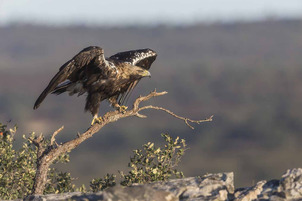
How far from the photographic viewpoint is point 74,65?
1420 cm

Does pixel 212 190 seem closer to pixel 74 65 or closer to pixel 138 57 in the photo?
pixel 74 65

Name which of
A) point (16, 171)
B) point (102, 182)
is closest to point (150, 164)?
point (102, 182)

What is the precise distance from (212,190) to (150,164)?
5.05 meters

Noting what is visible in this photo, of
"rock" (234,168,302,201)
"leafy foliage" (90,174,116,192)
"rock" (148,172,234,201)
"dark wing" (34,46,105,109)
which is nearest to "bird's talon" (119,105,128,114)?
"dark wing" (34,46,105,109)

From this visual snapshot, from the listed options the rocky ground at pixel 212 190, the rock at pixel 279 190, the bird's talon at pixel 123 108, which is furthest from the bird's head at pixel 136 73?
the rock at pixel 279 190

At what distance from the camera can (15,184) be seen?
14742 millimetres

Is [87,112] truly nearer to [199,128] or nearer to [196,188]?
[196,188]

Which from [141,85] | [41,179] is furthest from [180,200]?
[141,85]

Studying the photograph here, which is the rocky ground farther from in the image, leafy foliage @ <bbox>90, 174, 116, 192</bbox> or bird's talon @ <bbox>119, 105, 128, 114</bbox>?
bird's talon @ <bbox>119, 105, 128, 114</bbox>

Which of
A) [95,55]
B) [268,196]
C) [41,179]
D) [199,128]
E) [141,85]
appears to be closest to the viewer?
[268,196]

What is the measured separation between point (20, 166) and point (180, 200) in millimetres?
7558

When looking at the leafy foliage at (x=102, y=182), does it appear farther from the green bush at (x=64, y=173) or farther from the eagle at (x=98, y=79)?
the eagle at (x=98, y=79)

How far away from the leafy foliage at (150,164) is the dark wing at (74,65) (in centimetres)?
262

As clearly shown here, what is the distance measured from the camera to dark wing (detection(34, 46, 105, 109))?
45.1 ft
